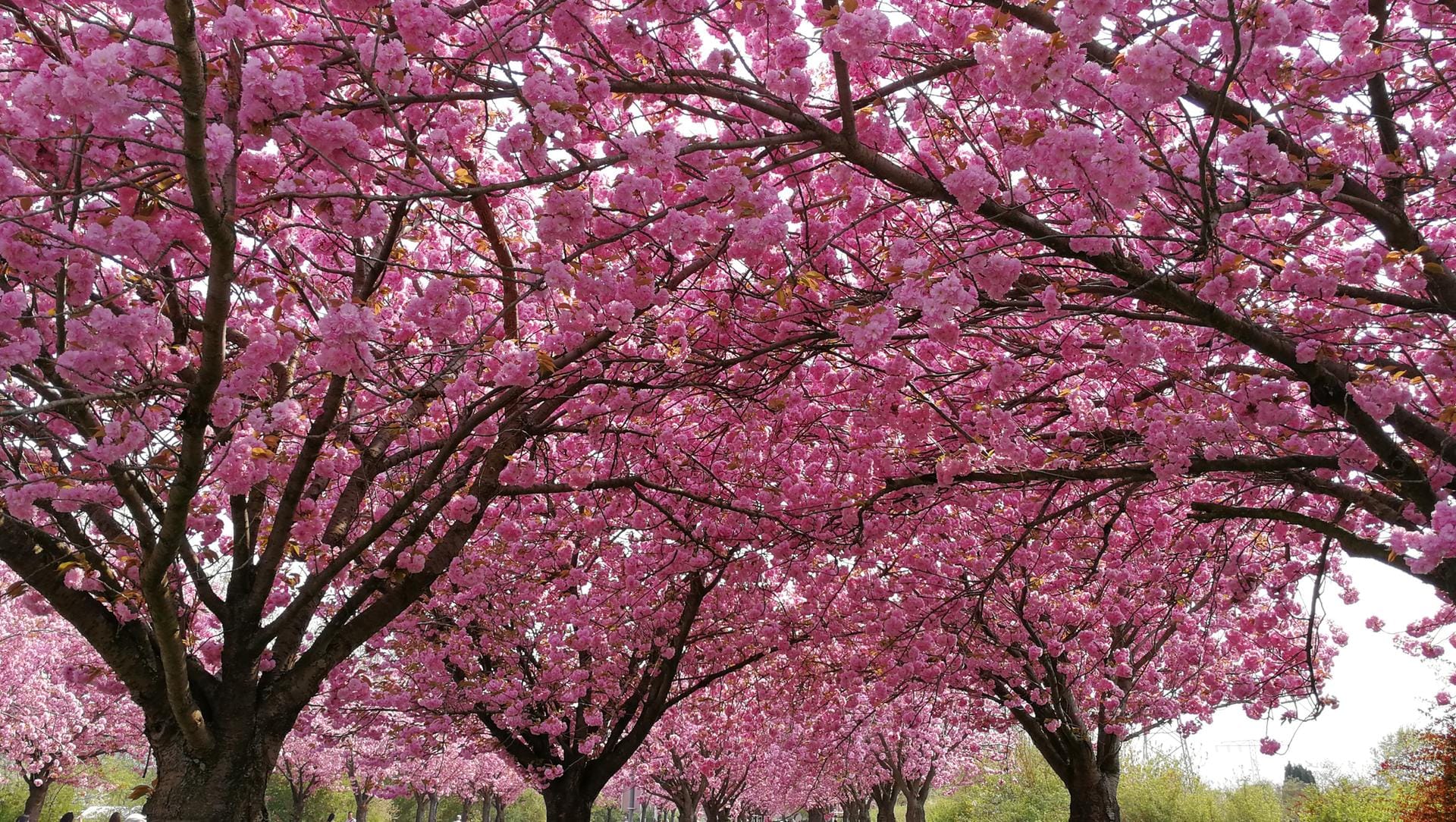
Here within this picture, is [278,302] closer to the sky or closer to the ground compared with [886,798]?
closer to the sky

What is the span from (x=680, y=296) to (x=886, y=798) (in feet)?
72.1

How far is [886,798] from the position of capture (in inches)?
932

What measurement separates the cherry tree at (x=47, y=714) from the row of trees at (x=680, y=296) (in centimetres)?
1478

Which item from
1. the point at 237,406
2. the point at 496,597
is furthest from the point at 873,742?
the point at 237,406

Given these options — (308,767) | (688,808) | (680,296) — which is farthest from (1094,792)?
(308,767)

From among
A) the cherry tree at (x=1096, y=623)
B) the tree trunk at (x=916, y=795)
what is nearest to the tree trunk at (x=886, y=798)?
the tree trunk at (x=916, y=795)

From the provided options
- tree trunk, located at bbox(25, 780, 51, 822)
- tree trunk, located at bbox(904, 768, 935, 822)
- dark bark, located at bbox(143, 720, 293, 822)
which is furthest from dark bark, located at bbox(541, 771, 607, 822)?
tree trunk, located at bbox(25, 780, 51, 822)

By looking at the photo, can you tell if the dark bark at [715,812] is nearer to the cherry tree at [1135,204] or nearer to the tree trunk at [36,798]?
the tree trunk at [36,798]

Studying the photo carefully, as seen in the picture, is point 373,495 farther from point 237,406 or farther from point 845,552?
point 845,552

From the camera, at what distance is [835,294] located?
205 inches

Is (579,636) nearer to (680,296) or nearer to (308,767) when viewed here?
(680,296)

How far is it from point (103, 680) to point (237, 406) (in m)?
4.29

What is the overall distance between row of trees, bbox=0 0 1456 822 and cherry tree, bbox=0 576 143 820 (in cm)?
1478

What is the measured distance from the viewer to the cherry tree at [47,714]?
58.3 feet
